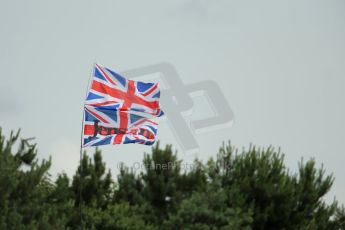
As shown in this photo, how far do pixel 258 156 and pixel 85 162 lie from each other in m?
8.24

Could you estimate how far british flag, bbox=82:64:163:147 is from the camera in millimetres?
25484

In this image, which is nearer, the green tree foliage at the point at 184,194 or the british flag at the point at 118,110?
the british flag at the point at 118,110

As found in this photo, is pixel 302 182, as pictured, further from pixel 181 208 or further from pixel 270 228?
pixel 181 208

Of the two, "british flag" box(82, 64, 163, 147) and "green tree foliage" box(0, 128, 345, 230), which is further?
"green tree foliage" box(0, 128, 345, 230)

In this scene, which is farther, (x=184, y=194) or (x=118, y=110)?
(x=184, y=194)

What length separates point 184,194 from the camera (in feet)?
121

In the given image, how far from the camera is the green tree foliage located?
31516mm

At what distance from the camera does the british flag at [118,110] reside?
25484 millimetres

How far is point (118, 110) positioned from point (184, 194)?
465 inches

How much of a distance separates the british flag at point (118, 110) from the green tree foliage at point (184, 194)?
15.4 feet

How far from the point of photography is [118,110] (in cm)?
2608

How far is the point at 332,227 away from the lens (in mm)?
35906

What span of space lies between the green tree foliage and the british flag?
4679 mm

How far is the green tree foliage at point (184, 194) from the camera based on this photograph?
31.5 meters
